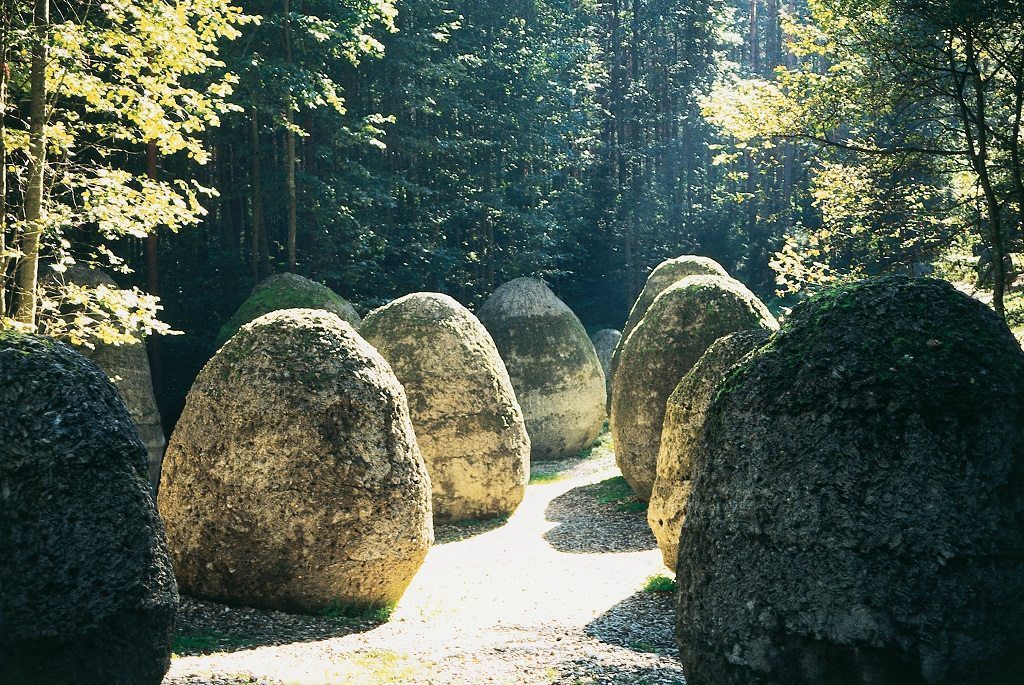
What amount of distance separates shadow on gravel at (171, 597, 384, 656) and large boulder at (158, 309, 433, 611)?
0.14 metres

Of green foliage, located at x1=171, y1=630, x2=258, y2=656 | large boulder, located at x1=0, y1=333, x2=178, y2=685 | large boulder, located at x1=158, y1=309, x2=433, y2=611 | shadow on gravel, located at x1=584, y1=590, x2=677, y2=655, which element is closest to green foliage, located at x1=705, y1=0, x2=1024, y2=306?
shadow on gravel, located at x1=584, y1=590, x2=677, y2=655

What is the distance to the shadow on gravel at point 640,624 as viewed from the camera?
7.56m

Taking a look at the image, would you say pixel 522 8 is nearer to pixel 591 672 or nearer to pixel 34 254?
pixel 34 254

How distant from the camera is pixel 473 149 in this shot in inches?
1187

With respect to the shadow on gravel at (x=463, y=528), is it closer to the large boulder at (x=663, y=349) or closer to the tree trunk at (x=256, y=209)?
the large boulder at (x=663, y=349)

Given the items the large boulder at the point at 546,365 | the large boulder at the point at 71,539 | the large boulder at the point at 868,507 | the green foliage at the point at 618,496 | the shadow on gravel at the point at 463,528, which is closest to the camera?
the large boulder at the point at 868,507

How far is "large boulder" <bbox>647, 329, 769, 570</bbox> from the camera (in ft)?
30.1

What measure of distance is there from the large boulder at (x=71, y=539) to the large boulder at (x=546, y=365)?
1509 cm

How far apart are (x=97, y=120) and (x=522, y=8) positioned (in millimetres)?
19688

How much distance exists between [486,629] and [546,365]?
12.4m

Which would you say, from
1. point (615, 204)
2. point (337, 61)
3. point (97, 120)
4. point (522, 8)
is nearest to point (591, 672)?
point (97, 120)

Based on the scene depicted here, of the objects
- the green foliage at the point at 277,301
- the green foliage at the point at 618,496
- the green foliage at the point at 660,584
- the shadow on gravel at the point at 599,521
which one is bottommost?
Result: the shadow on gravel at the point at 599,521

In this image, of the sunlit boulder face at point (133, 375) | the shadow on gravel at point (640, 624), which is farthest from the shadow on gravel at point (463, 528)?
the sunlit boulder face at point (133, 375)

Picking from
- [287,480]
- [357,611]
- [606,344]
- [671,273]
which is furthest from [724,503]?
[606,344]
